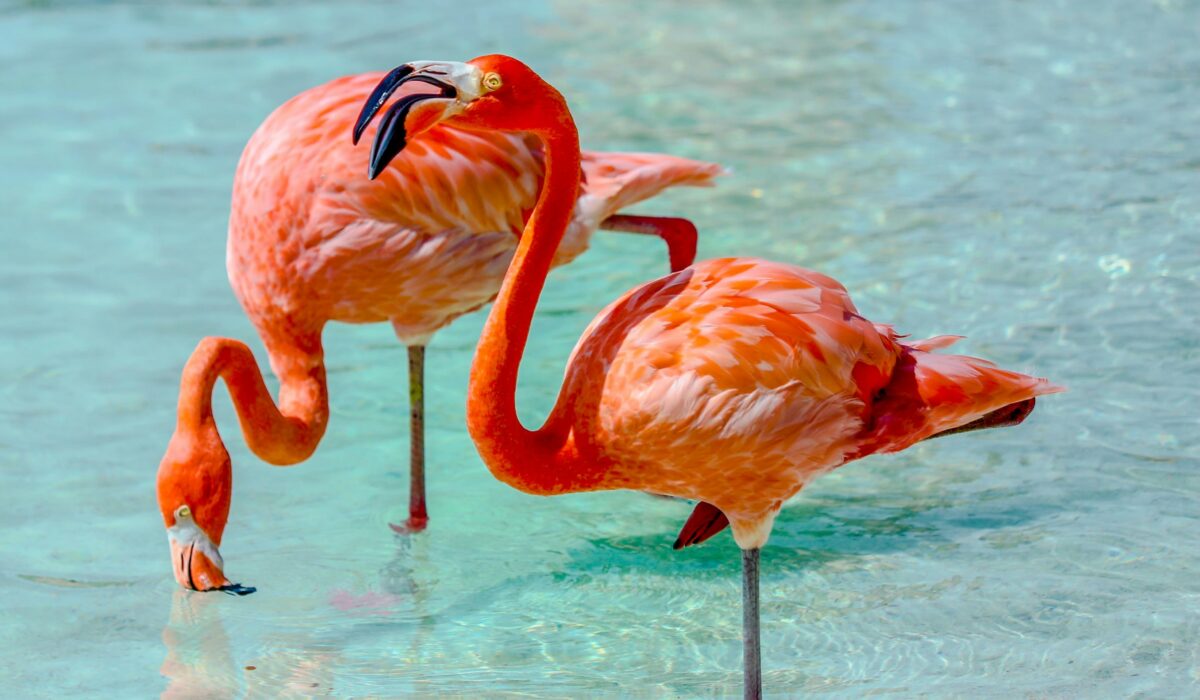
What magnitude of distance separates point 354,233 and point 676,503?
148 cm

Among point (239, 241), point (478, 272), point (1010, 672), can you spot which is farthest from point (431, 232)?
point (1010, 672)

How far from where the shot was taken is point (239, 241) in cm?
484

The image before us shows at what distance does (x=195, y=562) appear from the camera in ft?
13.4

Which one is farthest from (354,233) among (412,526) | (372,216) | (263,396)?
(412,526)

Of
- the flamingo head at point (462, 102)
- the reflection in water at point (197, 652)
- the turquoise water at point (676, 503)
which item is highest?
the flamingo head at point (462, 102)

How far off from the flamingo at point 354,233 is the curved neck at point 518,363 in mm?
1057

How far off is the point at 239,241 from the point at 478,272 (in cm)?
77

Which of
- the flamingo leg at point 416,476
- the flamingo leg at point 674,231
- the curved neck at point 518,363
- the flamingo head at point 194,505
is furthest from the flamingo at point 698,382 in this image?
the flamingo leg at point 416,476

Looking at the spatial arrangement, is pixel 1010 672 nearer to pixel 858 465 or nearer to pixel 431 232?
pixel 858 465

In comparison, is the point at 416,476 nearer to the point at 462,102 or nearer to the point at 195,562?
the point at 195,562

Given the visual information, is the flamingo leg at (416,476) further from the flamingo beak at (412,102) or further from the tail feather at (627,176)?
the flamingo beak at (412,102)

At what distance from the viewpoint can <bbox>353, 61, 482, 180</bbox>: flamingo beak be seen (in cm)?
334

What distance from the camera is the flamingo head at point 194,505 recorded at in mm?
4090

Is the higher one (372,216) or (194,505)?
(372,216)
